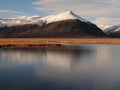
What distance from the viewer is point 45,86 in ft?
79.5

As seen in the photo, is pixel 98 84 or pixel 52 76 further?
pixel 52 76

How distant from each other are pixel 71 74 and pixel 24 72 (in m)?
5.29

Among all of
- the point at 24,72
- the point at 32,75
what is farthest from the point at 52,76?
the point at 24,72

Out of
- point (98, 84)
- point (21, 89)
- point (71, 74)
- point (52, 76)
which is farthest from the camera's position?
point (71, 74)

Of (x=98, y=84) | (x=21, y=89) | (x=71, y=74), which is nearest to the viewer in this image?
(x=21, y=89)

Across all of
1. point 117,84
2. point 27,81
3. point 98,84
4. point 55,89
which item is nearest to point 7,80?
point 27,81

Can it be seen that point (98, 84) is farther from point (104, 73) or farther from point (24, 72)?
point (24, 72)

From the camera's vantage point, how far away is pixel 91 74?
101ft

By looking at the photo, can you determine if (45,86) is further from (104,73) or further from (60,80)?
(104,73)

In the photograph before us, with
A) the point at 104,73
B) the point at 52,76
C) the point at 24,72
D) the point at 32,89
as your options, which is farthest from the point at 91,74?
the point at 32,89

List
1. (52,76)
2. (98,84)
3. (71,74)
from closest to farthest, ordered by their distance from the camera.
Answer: (98,84) → (52,76) → (71,74)

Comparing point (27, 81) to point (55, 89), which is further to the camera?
point (27, 81)

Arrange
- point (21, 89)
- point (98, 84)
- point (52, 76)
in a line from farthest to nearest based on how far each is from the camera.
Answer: point (52, 76), point (98, 84), point (21, 89)

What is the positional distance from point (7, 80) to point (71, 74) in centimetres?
760
